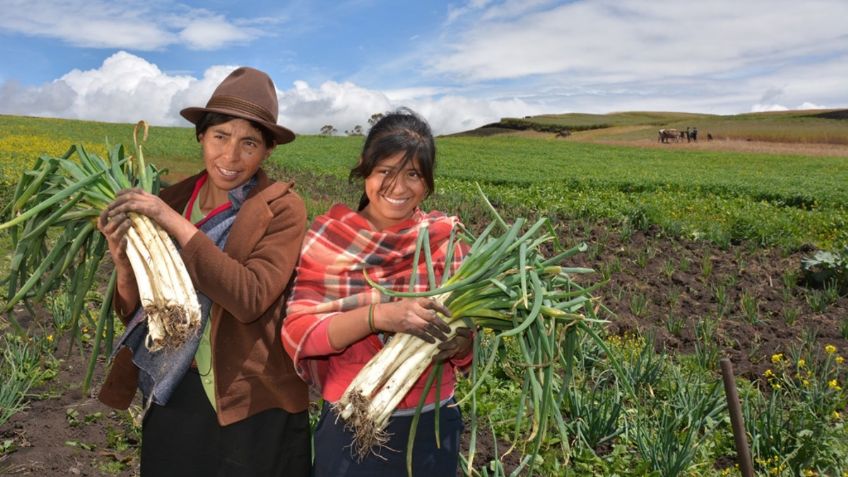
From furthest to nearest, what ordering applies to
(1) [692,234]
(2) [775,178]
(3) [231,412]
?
(2) [775,178]
(1) [692,234]
(3) [231,412]

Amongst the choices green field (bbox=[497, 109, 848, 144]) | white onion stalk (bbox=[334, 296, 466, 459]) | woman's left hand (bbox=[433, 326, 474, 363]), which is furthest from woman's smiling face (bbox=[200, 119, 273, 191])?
green field (bbox=[497, 109, 848, 144])

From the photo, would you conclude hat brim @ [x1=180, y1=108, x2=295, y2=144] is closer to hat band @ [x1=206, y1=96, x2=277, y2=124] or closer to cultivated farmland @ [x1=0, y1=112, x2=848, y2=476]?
hat band @ [x1=206, y1=96, x2=277, y2=124]

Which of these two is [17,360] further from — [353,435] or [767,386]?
[767,386]

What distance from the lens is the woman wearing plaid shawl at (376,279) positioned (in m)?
1.73

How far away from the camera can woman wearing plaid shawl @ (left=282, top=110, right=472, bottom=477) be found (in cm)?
173

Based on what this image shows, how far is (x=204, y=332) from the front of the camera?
1.92m

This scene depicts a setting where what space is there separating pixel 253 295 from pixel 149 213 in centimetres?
37

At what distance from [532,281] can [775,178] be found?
763 inches

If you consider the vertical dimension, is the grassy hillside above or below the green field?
below

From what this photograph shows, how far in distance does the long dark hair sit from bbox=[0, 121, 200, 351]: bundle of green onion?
58cm

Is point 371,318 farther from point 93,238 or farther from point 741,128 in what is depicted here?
point 741,128

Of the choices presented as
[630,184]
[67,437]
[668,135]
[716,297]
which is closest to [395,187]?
[67,437]

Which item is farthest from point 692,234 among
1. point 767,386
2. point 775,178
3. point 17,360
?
point 775,178

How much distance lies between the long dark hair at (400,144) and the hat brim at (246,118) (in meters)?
0.27
